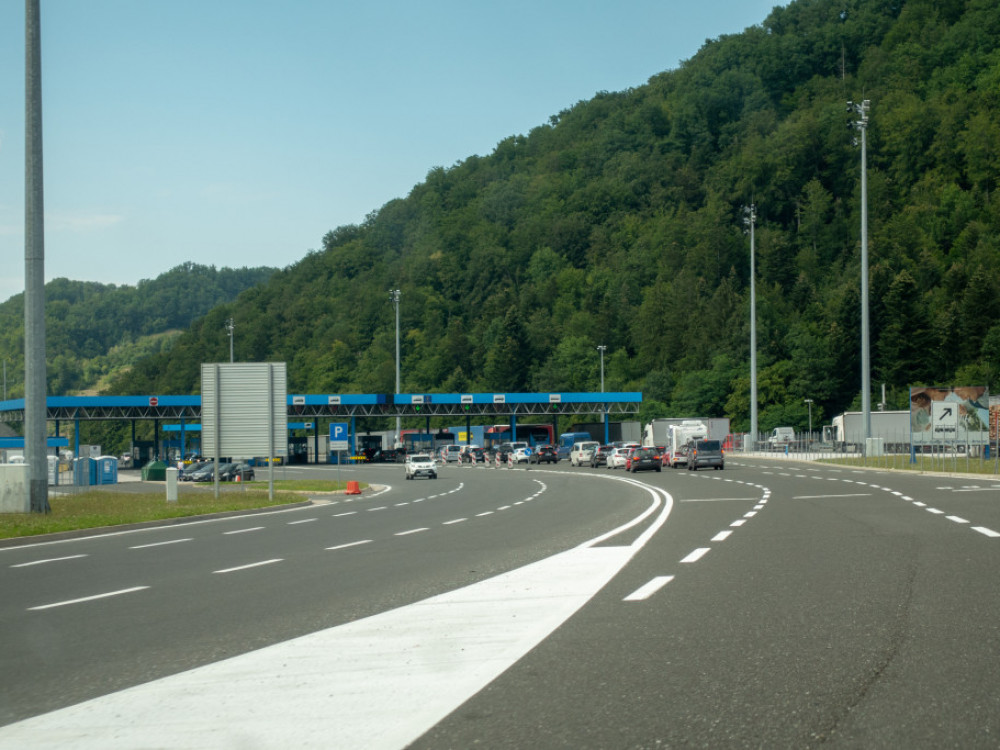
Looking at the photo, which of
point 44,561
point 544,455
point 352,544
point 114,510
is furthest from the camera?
point 544,455

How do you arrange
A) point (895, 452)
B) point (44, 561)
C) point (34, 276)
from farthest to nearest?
point (895, 452) < point (34, 276) < point (44, 561)

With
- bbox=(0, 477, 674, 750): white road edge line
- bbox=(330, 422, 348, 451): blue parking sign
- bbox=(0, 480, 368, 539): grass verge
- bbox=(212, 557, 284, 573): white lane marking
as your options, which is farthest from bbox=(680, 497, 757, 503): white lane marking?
bbox=(330, 422, 348, 451): blue parking sign

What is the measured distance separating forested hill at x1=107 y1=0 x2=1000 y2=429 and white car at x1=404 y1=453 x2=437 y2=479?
60859 millimetres

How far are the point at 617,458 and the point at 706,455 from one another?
1018 cm

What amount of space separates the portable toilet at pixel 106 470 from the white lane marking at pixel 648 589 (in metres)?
48.4

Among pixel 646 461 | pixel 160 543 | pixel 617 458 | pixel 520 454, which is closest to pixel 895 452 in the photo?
pixel 617 458

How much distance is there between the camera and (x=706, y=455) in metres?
53.5

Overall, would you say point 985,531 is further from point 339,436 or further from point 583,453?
point 583,453

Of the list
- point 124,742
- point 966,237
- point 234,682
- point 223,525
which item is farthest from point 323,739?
point 966,237

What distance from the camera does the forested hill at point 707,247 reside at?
4432 inches

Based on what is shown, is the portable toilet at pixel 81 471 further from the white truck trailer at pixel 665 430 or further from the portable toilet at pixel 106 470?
the white truck trailer at pixel 665 430

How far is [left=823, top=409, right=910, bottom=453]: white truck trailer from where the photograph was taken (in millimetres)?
71912

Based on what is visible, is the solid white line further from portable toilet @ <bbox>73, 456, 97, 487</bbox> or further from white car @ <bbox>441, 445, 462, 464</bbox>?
white car @ <bbox>441, 445, 462, 464</bbox>

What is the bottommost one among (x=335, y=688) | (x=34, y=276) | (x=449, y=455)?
(x=449, y=455)
